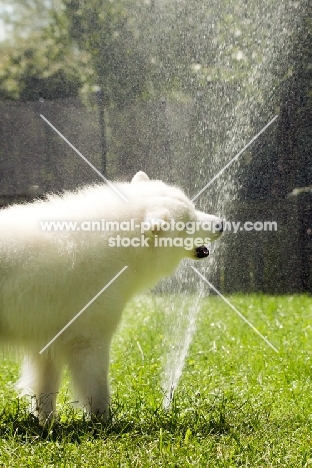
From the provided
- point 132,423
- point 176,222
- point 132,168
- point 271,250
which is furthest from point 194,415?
point 271,250

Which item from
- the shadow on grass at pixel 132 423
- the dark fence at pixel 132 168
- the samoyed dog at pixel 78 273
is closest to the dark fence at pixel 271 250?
the dark fence at pixel 132 168

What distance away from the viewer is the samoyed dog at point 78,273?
12.3ft

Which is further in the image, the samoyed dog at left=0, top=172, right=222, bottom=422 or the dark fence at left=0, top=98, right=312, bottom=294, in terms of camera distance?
the dark fence at left=0, top=98, right=312, bottom=294

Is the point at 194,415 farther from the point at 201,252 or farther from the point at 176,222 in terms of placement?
the point at 176,222

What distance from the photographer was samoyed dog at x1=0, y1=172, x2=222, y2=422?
3.75m

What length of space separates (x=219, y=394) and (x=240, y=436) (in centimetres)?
87

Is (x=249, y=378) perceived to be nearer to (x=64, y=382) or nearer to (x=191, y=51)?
(x=64, y=382)

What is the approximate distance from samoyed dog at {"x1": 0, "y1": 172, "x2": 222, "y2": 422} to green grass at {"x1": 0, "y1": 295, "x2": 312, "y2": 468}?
284mm

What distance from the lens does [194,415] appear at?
3873 millimetres

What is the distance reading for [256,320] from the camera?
7.51 metres

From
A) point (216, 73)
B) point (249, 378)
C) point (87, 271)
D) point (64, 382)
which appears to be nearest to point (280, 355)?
point (249, 378)

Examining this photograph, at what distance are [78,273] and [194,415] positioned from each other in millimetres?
1126

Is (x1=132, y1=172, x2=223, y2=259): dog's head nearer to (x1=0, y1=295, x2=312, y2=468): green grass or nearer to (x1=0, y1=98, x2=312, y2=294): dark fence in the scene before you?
(x1=0, y1=295, x2=312, y2=468): green grass

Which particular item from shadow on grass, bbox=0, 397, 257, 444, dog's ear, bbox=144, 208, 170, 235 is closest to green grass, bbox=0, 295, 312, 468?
shadow on grass, bbox=0, 397, 257, 444
